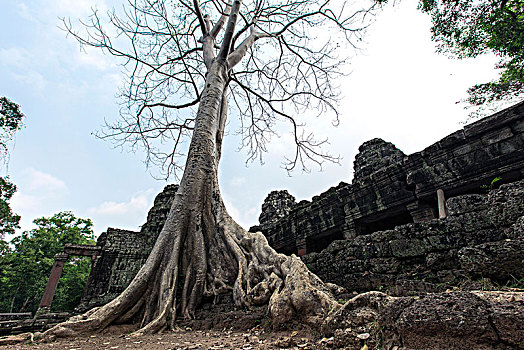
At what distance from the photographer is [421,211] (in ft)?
18.4

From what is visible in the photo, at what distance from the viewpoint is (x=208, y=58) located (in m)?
8.20

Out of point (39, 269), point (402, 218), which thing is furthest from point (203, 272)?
point (39, 269)

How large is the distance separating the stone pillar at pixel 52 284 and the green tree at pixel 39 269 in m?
7.62

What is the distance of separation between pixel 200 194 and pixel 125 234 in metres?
8.75

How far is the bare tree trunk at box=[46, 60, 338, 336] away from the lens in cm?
276

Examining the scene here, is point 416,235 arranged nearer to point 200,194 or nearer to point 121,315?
point 200,194

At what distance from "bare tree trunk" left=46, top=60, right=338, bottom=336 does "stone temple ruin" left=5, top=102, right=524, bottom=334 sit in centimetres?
84

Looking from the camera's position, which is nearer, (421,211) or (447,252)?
(447,252)

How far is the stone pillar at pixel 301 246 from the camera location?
7.64 meters

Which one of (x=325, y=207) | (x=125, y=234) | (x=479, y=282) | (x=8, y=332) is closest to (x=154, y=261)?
(x=479, y=282)

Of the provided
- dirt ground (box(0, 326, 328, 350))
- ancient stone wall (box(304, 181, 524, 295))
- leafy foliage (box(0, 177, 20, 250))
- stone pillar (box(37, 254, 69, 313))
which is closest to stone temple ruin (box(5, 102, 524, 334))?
ancient stone wall (box(304, 181, 524, 295))

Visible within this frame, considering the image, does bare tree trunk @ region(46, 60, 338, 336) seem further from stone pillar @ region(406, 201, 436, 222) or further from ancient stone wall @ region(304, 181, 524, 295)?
stone pillar @ region(406, 201, 436, 222)

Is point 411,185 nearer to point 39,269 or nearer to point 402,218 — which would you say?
point 402,218

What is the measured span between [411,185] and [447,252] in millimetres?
3501
